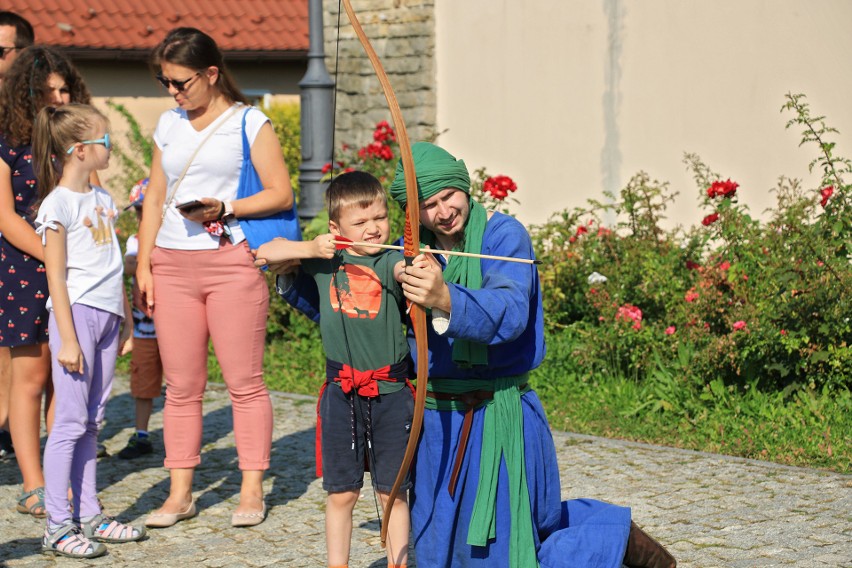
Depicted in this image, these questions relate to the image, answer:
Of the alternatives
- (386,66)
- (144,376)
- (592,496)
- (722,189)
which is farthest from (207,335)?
(386,66)

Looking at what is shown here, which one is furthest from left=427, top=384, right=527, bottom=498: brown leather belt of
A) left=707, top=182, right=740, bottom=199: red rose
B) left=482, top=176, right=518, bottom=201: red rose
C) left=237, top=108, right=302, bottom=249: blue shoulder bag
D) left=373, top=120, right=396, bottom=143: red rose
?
left=373, top=120, right=396, bottom=143: red rose

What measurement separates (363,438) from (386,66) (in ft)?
26.3

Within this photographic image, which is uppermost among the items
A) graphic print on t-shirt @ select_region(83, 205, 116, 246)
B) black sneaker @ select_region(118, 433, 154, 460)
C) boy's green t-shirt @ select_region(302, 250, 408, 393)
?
graphic print on t-shirt @ select_region(83, 205, 116, 246)

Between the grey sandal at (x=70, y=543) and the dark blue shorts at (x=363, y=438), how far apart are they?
4.09 ft

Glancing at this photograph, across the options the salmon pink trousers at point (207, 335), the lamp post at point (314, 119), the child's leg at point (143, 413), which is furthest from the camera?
the lamp post at point (314, 119)

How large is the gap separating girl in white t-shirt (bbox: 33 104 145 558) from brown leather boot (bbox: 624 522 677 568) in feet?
6.89

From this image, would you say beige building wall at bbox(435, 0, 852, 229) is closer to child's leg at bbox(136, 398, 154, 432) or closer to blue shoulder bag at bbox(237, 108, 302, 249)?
child's leg at bbox(136, 398, 154, 432)

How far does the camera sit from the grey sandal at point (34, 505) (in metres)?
5.06

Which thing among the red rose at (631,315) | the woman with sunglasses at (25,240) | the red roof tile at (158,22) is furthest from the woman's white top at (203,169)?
the red roof tile at (158,22)

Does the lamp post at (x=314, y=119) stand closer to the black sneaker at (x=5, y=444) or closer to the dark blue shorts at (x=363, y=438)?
the black sneaker at (x=5, y=444)

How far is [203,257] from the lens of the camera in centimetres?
484

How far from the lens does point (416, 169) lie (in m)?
3.40

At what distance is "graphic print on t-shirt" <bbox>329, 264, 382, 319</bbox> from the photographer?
3.84m

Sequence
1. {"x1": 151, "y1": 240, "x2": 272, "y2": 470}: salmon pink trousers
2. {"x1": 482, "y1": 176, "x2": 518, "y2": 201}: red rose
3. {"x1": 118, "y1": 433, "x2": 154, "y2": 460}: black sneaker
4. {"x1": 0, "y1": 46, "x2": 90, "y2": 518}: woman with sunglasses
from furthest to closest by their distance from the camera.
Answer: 1. {"x1": 482, "y1": 176, "x2": 518, "y2": 201}: red rose
2. {"x1": 118, "y1": 433, "x2": 154, "y2": 460}: black sneaker
3. {"x1": 0, "y1": 46, "x2": 90, "y2": 518}: woman with sunglasses
4. {"x1": 151, "y1": 240, "x2": 272, "y2": 470}: salmon pink trousers
